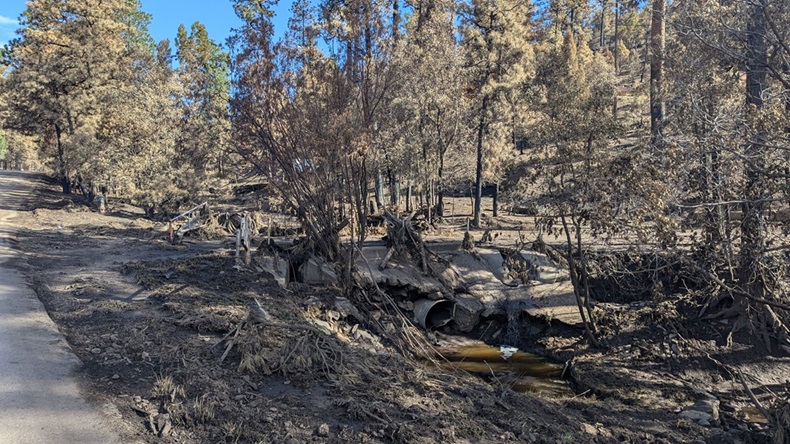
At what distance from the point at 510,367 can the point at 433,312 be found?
317 cm

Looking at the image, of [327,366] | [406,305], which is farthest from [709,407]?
[406,305]

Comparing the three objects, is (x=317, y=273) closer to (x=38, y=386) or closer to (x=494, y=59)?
(x=38, y=386)

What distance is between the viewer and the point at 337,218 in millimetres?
13664

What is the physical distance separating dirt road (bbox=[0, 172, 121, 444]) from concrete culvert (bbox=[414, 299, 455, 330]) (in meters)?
8.59

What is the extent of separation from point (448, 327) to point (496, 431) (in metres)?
7.68

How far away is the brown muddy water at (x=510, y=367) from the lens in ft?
35.8

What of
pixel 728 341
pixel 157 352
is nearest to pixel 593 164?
pixel 728 341

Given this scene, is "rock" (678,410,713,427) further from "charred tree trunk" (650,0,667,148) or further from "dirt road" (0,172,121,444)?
"dirt road" (0,172,121,444)

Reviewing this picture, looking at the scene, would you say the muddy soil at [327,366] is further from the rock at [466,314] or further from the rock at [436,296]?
the rock at [436,296]

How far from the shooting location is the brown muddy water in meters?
10.9

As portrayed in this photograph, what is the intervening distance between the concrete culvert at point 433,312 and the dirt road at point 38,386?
8585 millimetres

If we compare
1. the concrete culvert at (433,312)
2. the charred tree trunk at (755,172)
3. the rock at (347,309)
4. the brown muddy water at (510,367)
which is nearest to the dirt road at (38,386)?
the rock at (347,309)

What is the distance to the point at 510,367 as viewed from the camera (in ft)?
39.9

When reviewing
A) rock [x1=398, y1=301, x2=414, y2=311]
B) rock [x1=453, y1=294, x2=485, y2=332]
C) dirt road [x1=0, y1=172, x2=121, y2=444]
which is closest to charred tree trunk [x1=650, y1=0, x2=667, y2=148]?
rock [x1=453, y1=294, x2=485, y2=332]
